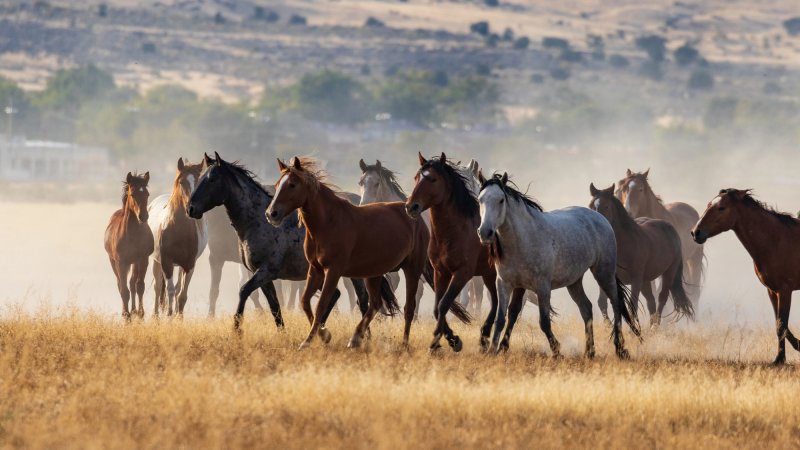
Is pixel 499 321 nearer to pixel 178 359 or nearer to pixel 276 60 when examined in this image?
pixel 178 359

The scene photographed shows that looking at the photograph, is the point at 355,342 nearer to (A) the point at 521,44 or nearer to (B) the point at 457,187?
(B) the point at 457,187

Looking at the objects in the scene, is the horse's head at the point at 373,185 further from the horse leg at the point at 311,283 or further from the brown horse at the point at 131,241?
the horse leg at the point at 311,283

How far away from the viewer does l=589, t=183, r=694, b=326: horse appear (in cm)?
1812

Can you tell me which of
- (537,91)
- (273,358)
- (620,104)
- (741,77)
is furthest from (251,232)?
(741,77)

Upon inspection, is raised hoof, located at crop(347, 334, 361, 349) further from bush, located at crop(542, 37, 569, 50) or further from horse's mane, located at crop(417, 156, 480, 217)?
bush, located at crop(542, 37, 569, 50)

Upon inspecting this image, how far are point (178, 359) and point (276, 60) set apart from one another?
140242mm

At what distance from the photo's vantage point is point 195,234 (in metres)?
17.9

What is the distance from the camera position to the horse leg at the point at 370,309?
14.8 metres

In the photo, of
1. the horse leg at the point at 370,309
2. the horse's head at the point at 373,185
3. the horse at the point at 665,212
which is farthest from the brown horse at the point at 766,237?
the horse's head at the point at 373,185

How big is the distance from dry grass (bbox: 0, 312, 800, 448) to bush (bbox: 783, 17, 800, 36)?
163798 mm

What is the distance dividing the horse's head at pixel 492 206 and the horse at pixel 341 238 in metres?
1.47

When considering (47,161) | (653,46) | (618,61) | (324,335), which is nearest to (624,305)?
(324,335)

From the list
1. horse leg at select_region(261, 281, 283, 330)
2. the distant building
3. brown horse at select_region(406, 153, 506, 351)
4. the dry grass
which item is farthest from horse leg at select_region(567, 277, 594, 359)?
the distant building

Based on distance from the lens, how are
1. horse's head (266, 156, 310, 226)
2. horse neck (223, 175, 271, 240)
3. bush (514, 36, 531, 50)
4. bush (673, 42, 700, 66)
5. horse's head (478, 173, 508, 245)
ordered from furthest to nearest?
bush (514, 36, 531, 50)
bush (673, 42, 700, 66)
horse neck (223, 175, 271, 240)
horse's head (266, 156, 310, 226)
horse's head (478, 173, 508, 245)
